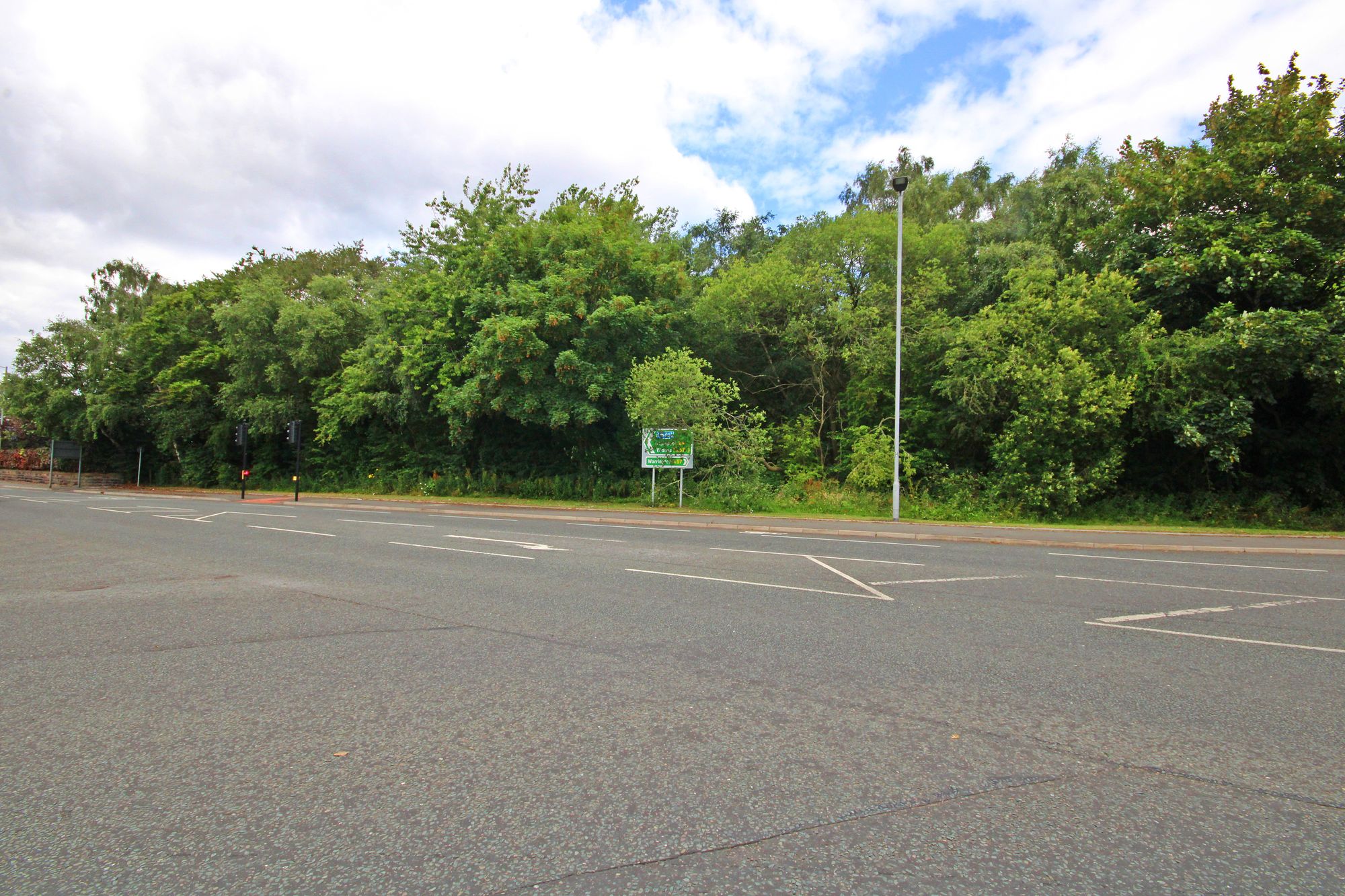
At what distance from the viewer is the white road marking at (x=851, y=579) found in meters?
8.79

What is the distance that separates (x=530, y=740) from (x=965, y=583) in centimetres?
749

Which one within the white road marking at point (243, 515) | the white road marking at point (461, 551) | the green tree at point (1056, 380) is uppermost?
the green tree at point (1056, 380)

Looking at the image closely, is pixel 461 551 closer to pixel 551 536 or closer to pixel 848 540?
pixel 551 536

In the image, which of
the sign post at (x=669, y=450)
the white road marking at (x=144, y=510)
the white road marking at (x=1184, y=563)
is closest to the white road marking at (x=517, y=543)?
the sign post at (x=669, y=450)

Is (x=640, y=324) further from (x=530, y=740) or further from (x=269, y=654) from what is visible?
(x=530, y=740)

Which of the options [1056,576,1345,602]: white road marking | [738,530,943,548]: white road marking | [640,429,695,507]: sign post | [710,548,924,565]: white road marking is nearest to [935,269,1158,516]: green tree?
[738,530,943,548]: white road marking

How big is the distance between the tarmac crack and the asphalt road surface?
0.01 meters

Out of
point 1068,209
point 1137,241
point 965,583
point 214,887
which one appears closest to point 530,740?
point 214,887

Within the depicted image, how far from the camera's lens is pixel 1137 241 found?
25.0 meters

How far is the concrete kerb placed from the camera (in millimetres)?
14812

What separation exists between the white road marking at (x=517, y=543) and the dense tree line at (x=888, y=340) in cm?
967

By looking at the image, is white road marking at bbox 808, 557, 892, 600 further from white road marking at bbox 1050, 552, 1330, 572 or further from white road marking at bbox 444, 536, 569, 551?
white road marking at bbox 1050, 552, 1330, 572

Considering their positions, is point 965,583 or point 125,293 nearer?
point 965,583

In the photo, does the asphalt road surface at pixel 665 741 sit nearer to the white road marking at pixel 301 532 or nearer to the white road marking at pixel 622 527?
the white road marking at pixel 301 532
